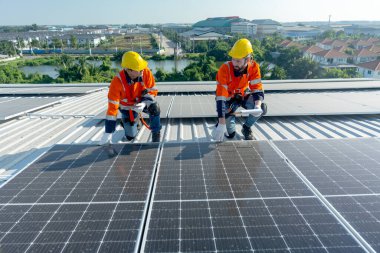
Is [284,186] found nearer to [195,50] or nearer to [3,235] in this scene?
[3,235]

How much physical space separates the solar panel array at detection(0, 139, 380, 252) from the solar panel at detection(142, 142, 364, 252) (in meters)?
0.01

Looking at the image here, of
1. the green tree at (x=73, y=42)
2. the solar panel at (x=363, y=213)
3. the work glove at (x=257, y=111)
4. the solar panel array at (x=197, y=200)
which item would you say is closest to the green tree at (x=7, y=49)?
the green tree at (x=73, y=42)

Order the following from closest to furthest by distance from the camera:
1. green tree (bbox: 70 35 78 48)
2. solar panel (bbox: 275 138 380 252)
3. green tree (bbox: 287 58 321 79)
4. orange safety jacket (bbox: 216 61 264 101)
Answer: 1. solar panel (bbox: 275 138 380 252)
2. orange safety jacket (bbox: 216 61 264 101)
3. green tree (bbox: 287 58 321 79)
4. green tree (bbox: 70 35 78 48)

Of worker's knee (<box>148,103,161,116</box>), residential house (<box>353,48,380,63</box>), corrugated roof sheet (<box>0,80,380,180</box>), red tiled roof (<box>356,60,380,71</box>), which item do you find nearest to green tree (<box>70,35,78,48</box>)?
residential house (<box>353,48,380,63</box>)

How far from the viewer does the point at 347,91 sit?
44.4 feet

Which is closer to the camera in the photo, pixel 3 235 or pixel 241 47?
pixel 3 235

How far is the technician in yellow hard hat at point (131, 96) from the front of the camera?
627 cm

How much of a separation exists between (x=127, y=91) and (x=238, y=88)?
2.99 m

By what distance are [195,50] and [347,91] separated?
90535mm

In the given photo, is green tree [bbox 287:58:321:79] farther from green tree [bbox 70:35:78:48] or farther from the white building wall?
green tree [bbox 70:35:78:48]

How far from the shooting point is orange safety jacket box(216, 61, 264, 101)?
21.8ft

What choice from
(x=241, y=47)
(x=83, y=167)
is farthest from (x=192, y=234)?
(x=241, y=47)

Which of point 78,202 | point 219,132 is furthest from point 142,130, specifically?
point 78,202

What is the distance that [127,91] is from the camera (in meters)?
6.73
